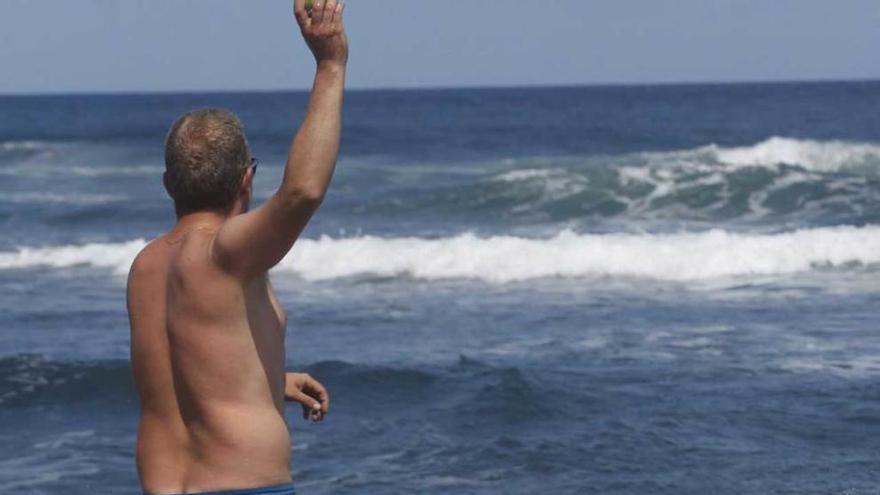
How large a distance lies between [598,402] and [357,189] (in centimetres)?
1759

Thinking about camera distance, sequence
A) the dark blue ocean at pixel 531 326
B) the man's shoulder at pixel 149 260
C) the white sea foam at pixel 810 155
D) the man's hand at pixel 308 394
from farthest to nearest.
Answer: the white sea foam at pixel 810 155 < the dark blue ocean at pixel 531 326 < the man's hand at pixel 308 394 < the man's shoulder at pixel 149 260

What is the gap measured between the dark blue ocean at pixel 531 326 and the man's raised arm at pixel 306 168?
4714 millimetres

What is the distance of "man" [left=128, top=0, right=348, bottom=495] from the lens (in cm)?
275

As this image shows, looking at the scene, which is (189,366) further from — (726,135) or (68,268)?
(726,135)

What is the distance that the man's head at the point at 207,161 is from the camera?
9.12 ft

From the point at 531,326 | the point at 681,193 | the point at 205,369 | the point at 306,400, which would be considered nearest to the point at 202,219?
the point at 205,369

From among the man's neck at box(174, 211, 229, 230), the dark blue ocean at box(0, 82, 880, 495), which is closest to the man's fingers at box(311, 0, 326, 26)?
the man's neck at box(174, 211, 229, 230)

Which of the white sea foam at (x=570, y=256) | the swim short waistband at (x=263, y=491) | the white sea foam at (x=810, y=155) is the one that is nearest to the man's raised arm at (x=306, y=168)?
the swim short waistband at (x=263, y=491)

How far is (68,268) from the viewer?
1719 cm

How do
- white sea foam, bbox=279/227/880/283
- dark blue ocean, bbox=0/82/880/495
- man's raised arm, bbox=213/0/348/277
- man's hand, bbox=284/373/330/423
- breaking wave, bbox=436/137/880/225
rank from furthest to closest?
breaking wave, bbox=436/137/880/225 < white sea foam, bbox=279/227/880/283 < dark blue ocean, bbox=0/82/880/495 < man's hand, bbox=284/373/330/423 < man's raised arm, bbox=213/0/348/277

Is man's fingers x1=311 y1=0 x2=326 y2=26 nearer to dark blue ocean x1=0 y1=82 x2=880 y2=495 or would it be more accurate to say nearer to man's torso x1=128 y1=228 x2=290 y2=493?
man's torso x1=128 y1=228 x2=290 y2=493

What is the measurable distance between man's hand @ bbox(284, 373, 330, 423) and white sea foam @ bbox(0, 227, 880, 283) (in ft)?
39.4

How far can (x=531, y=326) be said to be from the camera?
11.8 meters

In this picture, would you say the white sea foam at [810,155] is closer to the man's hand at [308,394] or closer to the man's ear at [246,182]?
the man's hand at [308,394]
